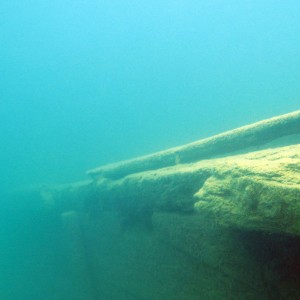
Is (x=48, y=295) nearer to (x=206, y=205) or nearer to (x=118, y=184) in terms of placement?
(x=118, y=184)

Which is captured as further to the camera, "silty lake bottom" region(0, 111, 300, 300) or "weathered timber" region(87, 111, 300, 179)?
"weathered timber" region(87, 111, 300, 179)

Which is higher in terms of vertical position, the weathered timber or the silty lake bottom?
the weathered timber

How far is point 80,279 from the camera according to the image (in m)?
7.51

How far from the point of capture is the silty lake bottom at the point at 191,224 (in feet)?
7.55

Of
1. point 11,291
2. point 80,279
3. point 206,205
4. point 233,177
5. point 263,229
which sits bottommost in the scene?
point 11,291

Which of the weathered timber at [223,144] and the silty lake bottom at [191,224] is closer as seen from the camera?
the silty lake bottom at [191,224]

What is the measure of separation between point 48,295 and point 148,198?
329 inches

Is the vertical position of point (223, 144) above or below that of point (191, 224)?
above

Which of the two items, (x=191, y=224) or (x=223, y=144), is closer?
(x=191, y=224)

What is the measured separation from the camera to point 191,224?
3457 mm

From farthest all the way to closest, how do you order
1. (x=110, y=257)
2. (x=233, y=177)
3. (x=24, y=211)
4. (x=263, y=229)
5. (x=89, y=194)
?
(x=24, y=211)
(x=89, y=194)
(x=110, y=257)
(x=233, y=177)
(x=263, y=229)

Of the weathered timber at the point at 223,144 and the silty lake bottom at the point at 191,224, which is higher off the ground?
the weathered timber at the point at 223,144

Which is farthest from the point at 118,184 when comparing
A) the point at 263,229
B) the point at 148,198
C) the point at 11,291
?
the point at 11,291

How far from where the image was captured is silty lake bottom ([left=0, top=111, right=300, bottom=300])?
2.30m
